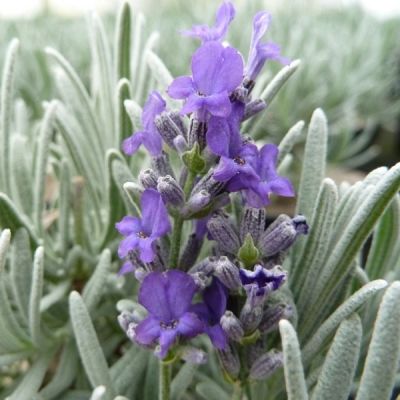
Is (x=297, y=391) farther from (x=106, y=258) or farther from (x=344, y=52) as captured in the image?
(x=344, y=52)

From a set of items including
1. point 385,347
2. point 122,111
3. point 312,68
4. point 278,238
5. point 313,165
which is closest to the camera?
point 385,347

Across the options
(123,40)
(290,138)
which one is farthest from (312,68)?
(290,138)

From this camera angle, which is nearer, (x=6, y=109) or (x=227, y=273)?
(x=227, y=273)

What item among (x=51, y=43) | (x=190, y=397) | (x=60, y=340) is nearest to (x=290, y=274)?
(x=190, y=397)

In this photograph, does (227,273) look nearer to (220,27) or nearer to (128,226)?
(128,226)

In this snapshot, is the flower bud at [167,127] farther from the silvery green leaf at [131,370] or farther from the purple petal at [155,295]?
the silvery green leaf at [131,370]

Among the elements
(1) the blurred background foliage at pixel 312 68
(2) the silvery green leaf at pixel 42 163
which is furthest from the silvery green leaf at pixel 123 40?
(1) the blurred background foliage at pixel 312 68

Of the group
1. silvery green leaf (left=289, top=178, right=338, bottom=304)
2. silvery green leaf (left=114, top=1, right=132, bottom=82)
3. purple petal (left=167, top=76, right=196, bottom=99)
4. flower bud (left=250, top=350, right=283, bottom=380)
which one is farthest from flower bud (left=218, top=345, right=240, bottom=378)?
silvery green leaf (left=114, top=1, right=132, bottom=82)

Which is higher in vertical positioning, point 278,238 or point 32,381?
point 278,238
